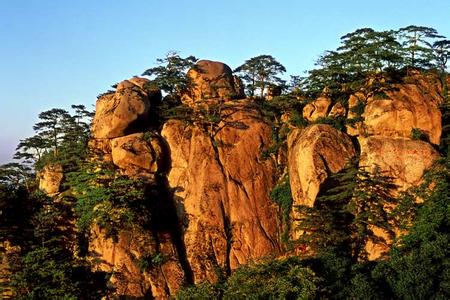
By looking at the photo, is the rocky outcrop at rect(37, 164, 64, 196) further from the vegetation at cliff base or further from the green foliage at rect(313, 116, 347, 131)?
the green foliage at rect(313, 116, 347, 131)

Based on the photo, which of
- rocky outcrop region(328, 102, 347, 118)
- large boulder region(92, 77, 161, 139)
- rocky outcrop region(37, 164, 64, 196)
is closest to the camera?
rocky outcrop region(328, 102, 347, 118)

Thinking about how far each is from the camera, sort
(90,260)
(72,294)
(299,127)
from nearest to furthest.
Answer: (72,294), (90,260), (299,127)

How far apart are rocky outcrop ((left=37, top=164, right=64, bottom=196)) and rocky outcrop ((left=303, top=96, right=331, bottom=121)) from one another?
48.2ft

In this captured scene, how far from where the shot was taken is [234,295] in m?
21.1

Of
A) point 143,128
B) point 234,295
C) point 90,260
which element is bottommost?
point 234,295

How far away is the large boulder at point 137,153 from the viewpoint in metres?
30.5

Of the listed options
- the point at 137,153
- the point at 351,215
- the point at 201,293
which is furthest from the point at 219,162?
the point at 201,293

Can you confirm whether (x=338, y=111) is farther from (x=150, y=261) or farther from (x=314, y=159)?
(x=150, y=261)

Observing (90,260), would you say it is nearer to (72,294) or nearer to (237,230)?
(72,294)

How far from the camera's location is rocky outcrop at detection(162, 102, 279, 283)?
30.0m

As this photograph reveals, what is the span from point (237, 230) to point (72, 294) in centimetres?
916

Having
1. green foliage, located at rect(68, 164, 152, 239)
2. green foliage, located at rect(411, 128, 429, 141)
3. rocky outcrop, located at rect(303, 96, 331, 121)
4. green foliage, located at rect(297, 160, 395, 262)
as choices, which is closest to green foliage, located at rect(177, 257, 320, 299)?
green foliage, located at rect(297, 160, 395, 262)

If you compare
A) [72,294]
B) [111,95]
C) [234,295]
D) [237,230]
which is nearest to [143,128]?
[111,95]

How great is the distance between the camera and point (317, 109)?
104ft
